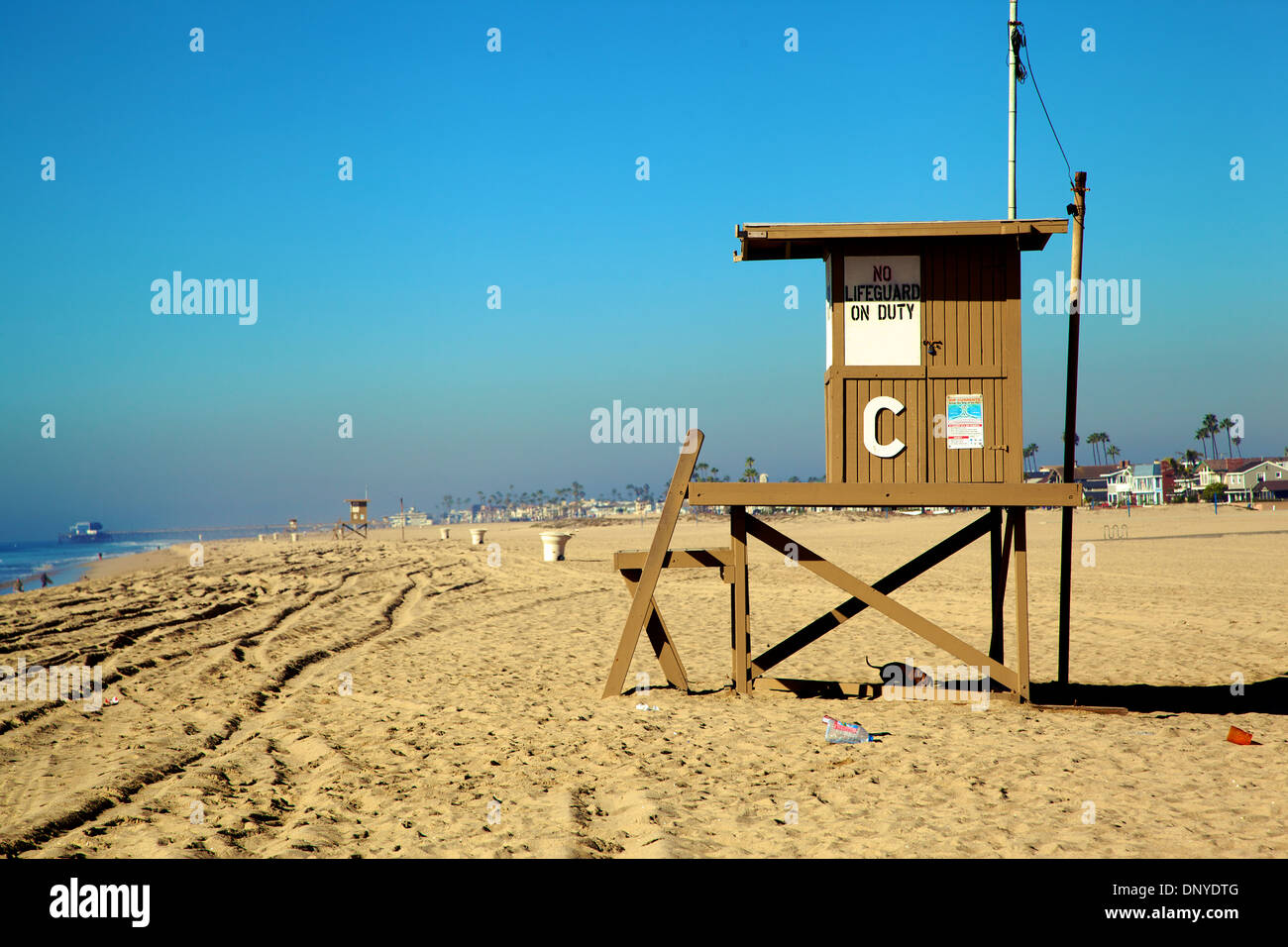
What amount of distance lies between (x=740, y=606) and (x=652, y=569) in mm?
988

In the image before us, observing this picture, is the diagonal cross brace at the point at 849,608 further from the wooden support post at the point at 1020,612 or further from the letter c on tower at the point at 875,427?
the letter c on tower at the point at 875,427

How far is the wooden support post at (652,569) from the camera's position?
7.85m

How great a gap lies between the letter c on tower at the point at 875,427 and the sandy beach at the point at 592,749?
99.7 inches

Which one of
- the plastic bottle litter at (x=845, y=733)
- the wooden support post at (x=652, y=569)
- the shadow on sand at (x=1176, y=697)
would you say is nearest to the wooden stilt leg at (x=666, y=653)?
the wooden support post at (x=652, y=569)

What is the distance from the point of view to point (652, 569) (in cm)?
805

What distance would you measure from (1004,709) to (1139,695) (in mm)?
2228

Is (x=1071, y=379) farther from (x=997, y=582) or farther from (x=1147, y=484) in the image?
(x=1147, y=484)

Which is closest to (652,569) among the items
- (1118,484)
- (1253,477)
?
(1253,477)

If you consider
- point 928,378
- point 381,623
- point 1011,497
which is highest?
point 928,378

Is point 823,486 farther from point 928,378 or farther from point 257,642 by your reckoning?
point 257,642
